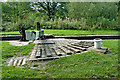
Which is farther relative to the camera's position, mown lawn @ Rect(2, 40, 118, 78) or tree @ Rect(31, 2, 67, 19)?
tree @ Rect(31, 2, 67, 19)

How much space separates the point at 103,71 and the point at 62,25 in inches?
339

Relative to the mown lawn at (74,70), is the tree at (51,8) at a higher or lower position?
higher

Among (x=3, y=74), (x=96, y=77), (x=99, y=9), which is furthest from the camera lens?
(x=99, y=9)

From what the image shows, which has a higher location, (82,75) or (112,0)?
(112,0)

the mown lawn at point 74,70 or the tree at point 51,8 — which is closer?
the mown lawn at point 74,70

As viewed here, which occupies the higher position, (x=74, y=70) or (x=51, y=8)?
(x=51, y=8)

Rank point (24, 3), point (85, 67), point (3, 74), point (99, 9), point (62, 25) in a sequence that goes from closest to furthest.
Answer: point (3, 74), point (85, 67), point (62, 25), point (99, 9), point (24, 3)

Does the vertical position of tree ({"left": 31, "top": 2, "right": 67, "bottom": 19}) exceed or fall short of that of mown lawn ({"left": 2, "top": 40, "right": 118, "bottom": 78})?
it exceeds it

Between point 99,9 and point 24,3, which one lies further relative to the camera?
point 24,3

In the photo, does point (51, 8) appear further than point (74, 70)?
Yes

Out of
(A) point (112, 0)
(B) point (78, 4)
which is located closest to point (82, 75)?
(B) point (78, 4)

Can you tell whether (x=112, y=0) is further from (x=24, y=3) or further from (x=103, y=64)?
(x=103, y=64)

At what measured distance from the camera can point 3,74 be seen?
205cm

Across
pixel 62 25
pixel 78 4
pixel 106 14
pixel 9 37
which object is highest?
pixel 78 4
